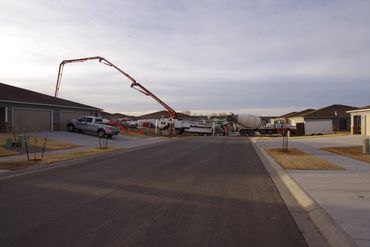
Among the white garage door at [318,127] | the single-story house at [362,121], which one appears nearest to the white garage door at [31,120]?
the single-story house at [362,121]

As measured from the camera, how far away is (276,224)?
794 cm

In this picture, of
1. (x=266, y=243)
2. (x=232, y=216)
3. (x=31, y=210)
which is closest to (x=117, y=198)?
(x=31, y=210)

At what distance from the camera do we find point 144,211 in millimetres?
8852

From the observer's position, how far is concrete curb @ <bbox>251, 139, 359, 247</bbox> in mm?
6781

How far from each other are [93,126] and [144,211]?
3566 cm

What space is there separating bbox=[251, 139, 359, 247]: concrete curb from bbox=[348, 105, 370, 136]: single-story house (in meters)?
35.4

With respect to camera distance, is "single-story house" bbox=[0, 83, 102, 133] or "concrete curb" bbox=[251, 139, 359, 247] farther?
"single-story house" bbox=[0, 83, 102, 133]

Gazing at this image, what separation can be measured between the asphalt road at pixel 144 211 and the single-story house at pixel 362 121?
34.3 meters

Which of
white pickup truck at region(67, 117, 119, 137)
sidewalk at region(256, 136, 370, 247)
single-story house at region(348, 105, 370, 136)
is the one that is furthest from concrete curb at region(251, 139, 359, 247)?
single-story house at region(348, 105, 370, 136)

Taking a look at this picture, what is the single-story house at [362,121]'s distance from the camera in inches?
1795

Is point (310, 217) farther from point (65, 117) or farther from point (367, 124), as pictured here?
point (65, 117)

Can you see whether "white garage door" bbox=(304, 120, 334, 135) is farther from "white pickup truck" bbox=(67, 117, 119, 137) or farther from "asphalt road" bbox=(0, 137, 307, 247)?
"asphalt road" bbox=(0, 137, 307, 247)

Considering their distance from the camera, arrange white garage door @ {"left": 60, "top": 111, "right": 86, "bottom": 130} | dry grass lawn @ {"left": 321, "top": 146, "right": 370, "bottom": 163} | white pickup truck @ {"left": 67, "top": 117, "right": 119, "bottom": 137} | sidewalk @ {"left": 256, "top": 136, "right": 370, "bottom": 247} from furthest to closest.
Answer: white garage door @ {"left": 60, "top": 111, "right": 86, "bottom": 130}, white pickup truck @ {"left": 67, "top": 117, "right": 119, "bottom": 137}, dry grass lawn @ {"left": 321, "top": 146, "right": 370, "bottom": 163}, sidewalk @ {"left": 256, "top": 136, "right": 370, "bottom": 247}

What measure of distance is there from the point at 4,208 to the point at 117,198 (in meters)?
2.43
